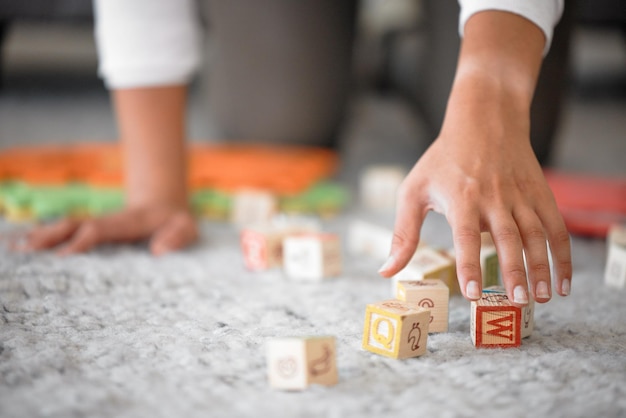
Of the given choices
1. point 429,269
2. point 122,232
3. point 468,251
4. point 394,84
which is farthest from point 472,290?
point 394,84

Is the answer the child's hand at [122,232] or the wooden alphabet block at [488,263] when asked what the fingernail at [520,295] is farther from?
the child's hand at [122,232]

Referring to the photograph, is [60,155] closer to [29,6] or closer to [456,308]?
[29,6]

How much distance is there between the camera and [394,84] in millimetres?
2660

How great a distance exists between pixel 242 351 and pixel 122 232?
47cm

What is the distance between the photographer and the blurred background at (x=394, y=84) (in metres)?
1.51

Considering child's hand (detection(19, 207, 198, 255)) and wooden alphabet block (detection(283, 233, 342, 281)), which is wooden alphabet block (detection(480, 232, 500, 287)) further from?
child's hand (detection(19, 207, 198, 255))

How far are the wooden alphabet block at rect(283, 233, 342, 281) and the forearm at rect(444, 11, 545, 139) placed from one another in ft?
0.81

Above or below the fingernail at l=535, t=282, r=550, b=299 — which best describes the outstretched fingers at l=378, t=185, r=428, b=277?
above

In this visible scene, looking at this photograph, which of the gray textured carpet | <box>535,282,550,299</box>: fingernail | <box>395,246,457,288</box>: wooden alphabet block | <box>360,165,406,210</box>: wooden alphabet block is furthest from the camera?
<box>360,165,406,210</box>: wooden alphabet block

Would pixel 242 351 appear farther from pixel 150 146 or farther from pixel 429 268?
pixel 150 146

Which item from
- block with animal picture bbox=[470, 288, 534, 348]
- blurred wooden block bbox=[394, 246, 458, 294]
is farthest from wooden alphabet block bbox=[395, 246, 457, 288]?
block with animal picture bbox=[470, 288, 534, 348]

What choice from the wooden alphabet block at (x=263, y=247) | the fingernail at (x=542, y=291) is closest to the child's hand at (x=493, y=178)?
the fingernail at (x=542, y=291)

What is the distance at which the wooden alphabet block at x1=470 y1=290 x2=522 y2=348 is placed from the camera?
0.67 meters

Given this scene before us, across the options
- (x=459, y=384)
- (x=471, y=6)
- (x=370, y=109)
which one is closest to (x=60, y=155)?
(x=471, y=6)
